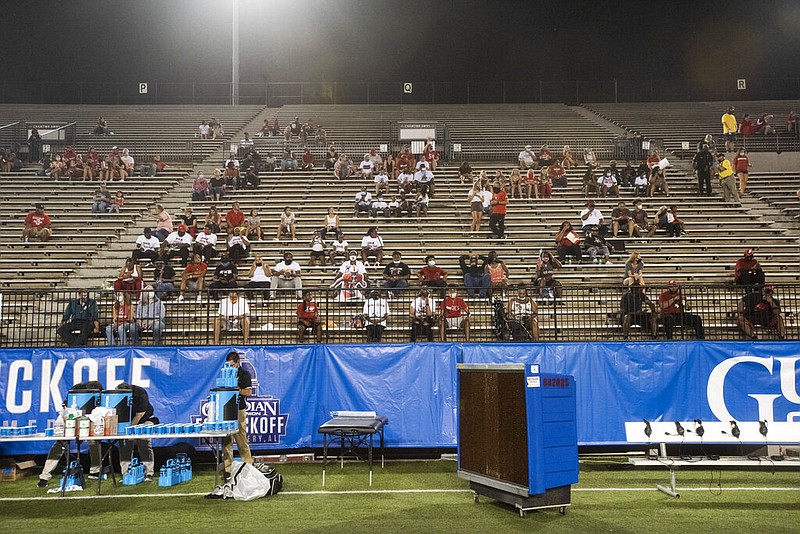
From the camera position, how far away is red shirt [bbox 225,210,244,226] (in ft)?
65.6

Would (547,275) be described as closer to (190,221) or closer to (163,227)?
(190,221)

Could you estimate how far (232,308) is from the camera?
44.1ft

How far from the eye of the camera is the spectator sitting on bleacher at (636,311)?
13195mm

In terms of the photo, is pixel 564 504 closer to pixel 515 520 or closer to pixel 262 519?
pixel 515 520

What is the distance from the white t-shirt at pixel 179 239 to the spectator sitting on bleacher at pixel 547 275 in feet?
29.9

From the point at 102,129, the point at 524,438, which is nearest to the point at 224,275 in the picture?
the point at 524,438

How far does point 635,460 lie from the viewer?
953 centimetres

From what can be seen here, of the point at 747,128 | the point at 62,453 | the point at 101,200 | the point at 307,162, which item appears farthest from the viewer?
the point at 747,128

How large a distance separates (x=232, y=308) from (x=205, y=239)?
5.68m

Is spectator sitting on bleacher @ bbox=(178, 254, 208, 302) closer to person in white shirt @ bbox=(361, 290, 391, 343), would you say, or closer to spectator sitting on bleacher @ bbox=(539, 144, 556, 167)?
person in white shirt @ bbox=(361, 290, 391, 343)

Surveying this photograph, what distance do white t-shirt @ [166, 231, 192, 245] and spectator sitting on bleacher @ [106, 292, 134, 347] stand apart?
15.4 feet

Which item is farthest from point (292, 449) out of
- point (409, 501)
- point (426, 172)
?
point (426, 172)

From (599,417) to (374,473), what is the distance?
4.06 m

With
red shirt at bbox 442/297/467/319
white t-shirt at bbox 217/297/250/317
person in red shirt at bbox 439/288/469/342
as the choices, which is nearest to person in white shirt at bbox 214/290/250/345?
white t-shirt at bbox 217/297/250/317
